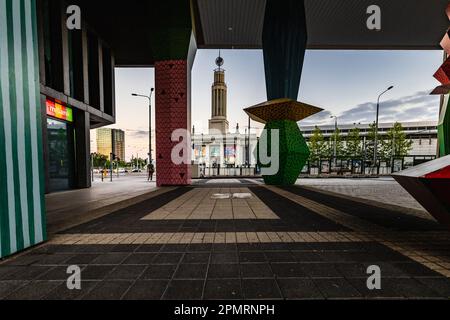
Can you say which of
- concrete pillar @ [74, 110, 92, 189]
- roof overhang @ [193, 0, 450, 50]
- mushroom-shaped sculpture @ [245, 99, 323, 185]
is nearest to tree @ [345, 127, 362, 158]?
roof overhang @ [193, 0, 450, 50]

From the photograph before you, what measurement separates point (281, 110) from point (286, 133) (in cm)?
149

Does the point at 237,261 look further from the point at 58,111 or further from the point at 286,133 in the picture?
the point at 58,111

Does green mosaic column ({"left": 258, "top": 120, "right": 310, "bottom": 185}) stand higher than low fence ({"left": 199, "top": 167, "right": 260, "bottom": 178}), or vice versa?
green mosaic column ({"left": 258, "top": 120, "right": 310, "bottom": 185})

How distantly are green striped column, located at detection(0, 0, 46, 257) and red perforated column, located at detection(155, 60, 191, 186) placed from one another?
10769mm

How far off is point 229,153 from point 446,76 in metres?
78.1

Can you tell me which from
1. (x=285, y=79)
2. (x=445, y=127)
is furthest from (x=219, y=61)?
(x=445, y=127)

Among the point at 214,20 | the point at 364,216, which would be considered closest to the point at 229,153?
the point at 214,20

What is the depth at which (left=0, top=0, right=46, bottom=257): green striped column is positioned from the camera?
316 centimetres

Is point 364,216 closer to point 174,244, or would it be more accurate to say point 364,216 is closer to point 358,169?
point 174,244

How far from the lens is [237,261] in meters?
2.88

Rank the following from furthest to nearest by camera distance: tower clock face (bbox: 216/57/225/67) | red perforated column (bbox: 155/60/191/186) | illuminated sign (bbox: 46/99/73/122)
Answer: tower clock face (bbox: 216/57/225/67) → red perforated column (bbox: 155/60/191/186) → illuminated sign (bbox: 46/99/73/122)

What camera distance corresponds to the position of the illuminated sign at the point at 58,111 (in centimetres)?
1170

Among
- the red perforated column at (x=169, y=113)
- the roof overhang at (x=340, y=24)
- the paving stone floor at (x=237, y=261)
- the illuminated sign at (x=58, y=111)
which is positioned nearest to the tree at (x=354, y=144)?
the roof overhang at (x=340, y=24)

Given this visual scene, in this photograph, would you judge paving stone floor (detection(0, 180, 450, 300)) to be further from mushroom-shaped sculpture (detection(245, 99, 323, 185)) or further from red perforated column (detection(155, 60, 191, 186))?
red perforated column (detection(155, 60, 191, 186))
